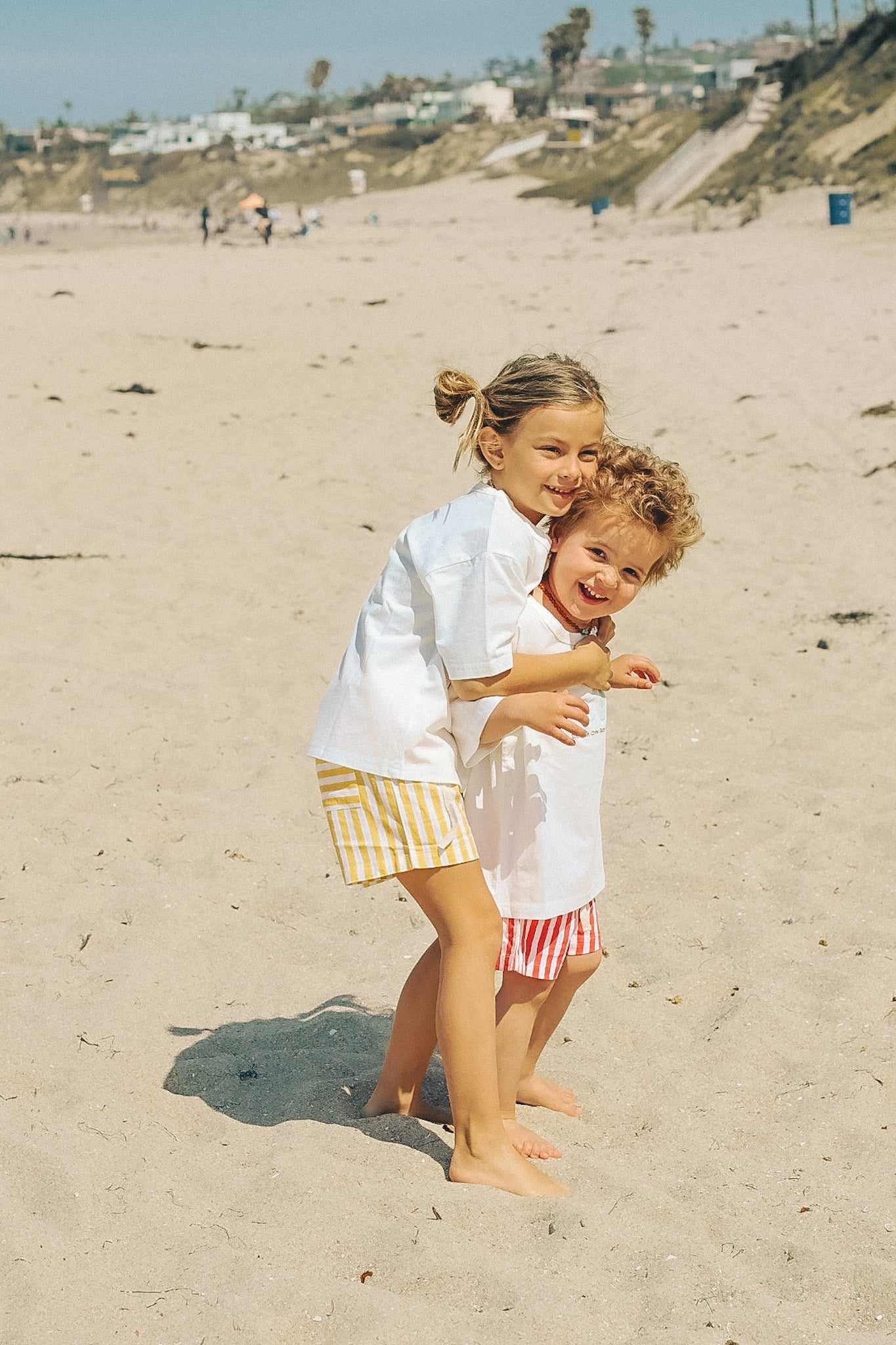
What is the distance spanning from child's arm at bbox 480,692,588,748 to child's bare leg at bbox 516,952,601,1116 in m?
0.67

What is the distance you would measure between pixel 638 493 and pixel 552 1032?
135cm

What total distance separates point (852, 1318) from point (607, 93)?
450 feet

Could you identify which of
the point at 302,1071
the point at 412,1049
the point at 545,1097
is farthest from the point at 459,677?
the point at 302,1071

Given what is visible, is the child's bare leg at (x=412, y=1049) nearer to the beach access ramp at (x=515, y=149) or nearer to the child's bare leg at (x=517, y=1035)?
the child's bare leg at (x=517, y=1035)

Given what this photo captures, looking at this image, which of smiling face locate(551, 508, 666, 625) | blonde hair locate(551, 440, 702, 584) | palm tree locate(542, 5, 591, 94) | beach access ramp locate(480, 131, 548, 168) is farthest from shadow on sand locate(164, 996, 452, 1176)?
palm tree locate(542, 5, 591, 94)

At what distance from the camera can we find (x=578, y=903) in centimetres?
270

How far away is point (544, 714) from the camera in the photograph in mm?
2436

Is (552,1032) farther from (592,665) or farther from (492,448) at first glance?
(492,448)

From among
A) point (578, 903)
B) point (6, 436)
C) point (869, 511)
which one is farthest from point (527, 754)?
point (6, 436)

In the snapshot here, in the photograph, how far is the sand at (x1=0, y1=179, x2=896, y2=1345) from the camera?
2.43m

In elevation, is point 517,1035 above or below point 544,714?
below

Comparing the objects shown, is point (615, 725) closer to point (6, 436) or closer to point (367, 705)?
point (367, 705)

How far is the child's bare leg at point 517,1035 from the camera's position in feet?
9.32

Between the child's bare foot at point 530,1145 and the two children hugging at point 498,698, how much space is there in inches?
5.3
